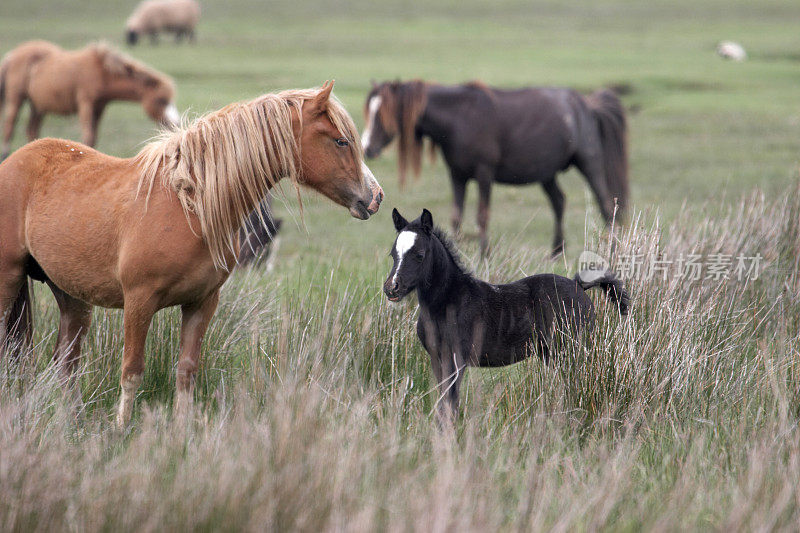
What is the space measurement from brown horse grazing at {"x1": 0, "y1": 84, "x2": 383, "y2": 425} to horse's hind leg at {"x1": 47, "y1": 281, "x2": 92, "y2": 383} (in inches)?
13.7

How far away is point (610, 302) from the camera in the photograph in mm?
4434

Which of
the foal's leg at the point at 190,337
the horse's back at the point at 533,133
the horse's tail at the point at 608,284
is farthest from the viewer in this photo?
the horse's back at the point at 533,133

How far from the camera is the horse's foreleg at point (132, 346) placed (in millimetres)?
3789

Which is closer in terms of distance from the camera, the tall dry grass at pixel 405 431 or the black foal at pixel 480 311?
the tall dry grass at pixel 405 431

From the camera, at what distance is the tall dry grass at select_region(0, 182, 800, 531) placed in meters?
2.94

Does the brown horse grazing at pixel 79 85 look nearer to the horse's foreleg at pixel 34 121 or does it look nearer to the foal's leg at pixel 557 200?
the horse's foreleg at pixel 34 121

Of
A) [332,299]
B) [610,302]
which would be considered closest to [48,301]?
[332,299]

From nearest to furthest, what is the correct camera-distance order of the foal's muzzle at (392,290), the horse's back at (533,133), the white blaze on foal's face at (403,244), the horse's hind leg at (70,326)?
the foal's muzzle at (392,290) < the white blaze on foal's face at (403,244) < the horse's hind leg at (70,326) < the horse's back at (533,133)

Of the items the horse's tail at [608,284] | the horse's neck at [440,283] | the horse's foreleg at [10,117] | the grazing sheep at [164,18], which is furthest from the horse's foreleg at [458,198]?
the grazing sheep at [164,18]

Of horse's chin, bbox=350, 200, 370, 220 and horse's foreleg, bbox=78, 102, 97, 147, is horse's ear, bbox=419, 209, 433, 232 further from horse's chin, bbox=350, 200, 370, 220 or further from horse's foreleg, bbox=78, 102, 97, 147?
horse's foreleg, bbox=78, 102, 97, 147

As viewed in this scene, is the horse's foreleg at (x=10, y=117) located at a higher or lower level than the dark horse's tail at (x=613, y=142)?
lower

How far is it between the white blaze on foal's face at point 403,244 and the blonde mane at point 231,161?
414 millimetres

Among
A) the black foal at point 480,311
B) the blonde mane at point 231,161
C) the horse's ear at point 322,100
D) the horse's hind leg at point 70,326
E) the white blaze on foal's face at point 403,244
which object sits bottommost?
the horse's hind leg at point 70,326

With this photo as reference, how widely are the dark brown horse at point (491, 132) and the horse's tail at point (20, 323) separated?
5331 mm
